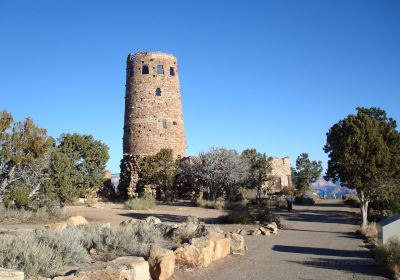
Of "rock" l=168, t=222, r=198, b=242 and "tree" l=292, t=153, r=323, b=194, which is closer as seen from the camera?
"rock" l=168, t=222, r=198, b=242

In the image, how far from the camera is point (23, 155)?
18562 mm

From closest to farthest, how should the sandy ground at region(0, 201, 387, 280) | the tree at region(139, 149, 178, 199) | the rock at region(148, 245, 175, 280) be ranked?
the rock at region(148, 245, 175, 280), the sandy ground at region(0, 201, 387, 280), the tree at region(139, 149, 178, 199)

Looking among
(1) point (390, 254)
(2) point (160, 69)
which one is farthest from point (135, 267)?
(2) point (160, 69)

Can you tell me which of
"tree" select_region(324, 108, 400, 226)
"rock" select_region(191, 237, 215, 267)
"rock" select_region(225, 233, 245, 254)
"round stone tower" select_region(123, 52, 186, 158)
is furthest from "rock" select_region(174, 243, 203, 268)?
"round stone tower" select_region(123, 52, 186, 158)

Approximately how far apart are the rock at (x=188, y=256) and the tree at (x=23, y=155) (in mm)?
10703

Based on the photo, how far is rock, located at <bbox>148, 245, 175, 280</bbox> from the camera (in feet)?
29.0

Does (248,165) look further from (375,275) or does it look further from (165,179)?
(375,275)

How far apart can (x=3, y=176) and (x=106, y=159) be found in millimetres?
7791

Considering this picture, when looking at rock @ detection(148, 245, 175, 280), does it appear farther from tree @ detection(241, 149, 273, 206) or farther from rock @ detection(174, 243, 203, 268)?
tree @ detection(241, 149, 273, 206)

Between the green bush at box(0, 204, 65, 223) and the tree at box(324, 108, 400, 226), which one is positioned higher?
the tree at box(324, 108, 400, 226)

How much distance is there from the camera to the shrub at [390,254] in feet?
33.6

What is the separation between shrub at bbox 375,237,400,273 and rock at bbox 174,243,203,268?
4.52m

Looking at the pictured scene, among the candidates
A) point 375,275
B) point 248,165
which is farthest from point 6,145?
→ point 248,165

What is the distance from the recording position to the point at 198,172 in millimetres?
34656
